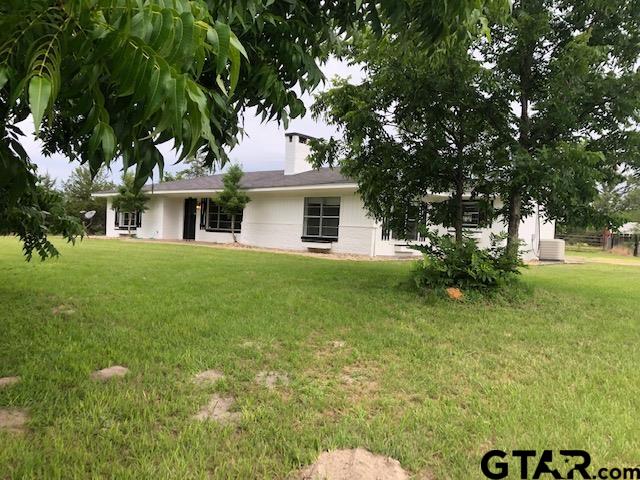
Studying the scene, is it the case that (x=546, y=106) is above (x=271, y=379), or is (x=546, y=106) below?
above

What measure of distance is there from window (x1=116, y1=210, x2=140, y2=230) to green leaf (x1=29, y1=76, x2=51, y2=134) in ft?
84.9

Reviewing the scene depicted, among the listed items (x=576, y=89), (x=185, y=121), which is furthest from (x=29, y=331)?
(x=576, y=89)

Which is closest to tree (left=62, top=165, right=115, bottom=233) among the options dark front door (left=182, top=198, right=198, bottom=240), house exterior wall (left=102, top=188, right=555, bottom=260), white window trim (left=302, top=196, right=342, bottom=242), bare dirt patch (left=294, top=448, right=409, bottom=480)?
house exterior wall (left=102, top=188, right=555, bottom=260)

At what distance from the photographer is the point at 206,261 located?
467 inches

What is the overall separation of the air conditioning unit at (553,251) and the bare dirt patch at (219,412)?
19143 mm

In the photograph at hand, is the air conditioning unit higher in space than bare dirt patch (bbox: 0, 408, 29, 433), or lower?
higher

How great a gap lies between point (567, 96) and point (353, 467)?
6211 mm

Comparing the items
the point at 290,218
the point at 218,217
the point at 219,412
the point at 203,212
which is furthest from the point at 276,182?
the point at 219,412

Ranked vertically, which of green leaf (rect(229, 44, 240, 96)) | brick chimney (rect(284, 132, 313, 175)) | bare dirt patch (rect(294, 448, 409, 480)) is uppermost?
brick chimney (rect(284, 132, 313, 175))

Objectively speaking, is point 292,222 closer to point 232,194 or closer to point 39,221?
point 232,194

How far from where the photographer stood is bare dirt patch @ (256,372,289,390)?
12.7 feet

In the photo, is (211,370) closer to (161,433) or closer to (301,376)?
(301,376)

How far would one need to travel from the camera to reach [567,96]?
270 inches

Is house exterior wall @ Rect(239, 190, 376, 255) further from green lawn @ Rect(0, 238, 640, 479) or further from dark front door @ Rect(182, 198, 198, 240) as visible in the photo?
green lawn @ Rect(0, 238, 640, 479)
